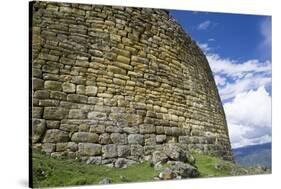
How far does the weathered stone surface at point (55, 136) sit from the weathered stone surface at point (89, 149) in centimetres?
23

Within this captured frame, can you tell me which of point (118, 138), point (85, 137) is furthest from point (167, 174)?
point (85, 137)

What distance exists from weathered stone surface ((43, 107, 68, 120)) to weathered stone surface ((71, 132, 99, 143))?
29cm

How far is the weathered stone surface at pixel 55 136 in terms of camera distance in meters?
7.36

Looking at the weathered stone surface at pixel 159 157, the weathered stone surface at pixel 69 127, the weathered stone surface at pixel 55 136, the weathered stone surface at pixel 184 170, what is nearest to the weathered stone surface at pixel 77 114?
the weathered stone surface at pixel 69 127

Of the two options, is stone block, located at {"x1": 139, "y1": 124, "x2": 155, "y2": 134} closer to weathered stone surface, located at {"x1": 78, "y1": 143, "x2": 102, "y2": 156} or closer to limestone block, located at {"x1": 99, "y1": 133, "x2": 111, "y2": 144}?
limestone block, located at {"x1": 99, "y1": 133, "x2": 111, "y2": 144}

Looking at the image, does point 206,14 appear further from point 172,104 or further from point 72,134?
point 72,134

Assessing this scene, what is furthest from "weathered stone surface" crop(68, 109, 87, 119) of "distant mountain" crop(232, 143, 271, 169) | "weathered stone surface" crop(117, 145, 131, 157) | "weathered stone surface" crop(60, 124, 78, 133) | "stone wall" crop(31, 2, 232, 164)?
"distant mountain" crop(232, 143, 271, 169)

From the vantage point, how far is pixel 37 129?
286 inches

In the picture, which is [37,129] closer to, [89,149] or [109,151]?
[89,149]

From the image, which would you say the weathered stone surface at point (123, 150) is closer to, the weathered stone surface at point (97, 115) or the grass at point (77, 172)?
the grass at point (77, 172)

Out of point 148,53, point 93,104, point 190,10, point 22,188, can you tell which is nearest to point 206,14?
point 190,10

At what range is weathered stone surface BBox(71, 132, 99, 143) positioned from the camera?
760 centimetres

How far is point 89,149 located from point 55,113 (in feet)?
2.13
